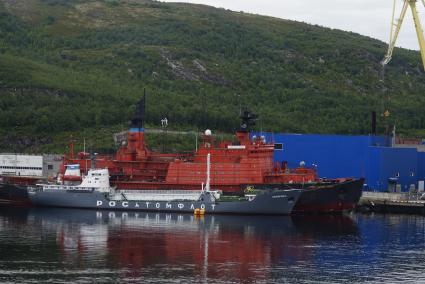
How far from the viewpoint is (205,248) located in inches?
2213

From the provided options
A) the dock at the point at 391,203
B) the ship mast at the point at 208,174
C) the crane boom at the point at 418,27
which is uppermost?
the crane boom at the point at 418,27

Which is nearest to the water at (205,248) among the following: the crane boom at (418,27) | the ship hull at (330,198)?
the ship hull at (330,198)

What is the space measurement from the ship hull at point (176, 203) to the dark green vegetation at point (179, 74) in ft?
88.6

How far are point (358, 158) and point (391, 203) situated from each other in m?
7.52

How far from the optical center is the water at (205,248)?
1895 inches

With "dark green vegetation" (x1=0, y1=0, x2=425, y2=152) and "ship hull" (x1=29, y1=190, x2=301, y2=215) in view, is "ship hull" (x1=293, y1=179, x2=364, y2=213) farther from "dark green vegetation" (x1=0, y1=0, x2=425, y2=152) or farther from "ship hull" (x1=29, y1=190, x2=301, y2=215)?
"dark green vegetation" (x1=0, y1=0, x2=425, y2=152)

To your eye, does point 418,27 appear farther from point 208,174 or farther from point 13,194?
point 13,194

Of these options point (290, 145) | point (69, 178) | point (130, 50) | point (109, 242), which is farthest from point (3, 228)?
point (130, 50)

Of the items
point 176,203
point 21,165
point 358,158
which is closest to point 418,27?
point 358,158

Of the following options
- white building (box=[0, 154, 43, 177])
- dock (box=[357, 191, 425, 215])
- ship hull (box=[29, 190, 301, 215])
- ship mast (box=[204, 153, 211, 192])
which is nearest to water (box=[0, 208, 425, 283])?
ship hull (box=[29, 190, 301, 215])

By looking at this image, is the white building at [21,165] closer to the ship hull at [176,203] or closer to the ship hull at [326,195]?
the ship hull at [176,203]

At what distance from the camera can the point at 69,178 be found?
78250mm

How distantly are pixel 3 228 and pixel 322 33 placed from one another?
141060mm

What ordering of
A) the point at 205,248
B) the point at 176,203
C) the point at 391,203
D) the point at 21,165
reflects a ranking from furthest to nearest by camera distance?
the point at 21,165 → the point at 391,203 → the point at 176,203 → the point at 205,248
